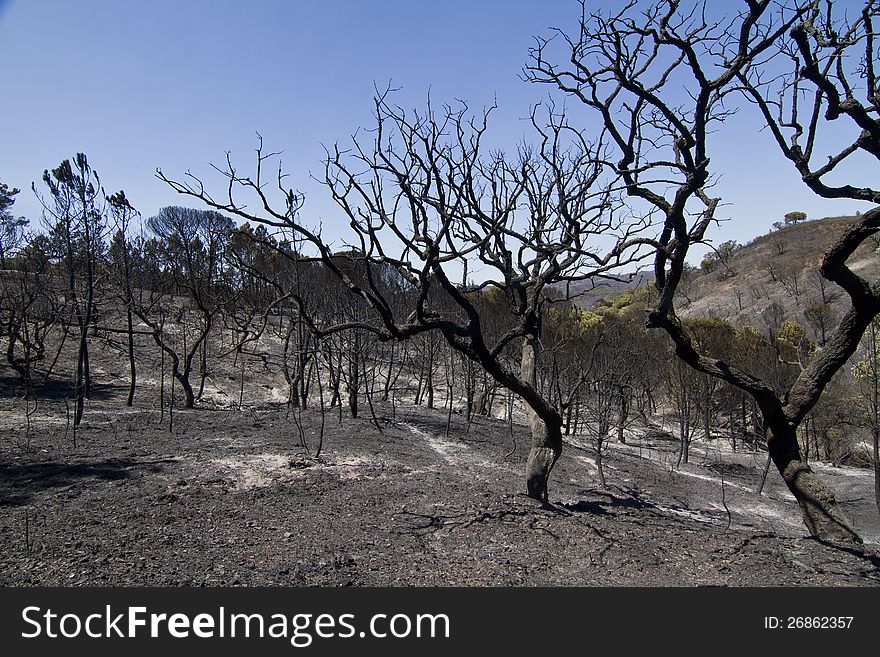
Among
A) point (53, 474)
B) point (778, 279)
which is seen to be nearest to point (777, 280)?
point (778, 279)

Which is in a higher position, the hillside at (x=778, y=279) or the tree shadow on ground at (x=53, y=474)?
the hillside at (x=778, y=279)

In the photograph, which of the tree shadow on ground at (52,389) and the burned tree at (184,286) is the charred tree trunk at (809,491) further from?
the tree shadow on ground at (52,389)

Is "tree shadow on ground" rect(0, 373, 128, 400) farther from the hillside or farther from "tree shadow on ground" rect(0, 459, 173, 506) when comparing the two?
the hillside

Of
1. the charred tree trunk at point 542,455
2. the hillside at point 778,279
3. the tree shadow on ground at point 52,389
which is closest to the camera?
the charred tree trunk at point 542,455

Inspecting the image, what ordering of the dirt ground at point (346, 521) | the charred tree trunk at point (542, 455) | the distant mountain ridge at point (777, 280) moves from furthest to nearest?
the distant mountain ridge at point (777, 280)
the charred tree trunk at point (542, 455)
the dirt ground at point (346, 521)

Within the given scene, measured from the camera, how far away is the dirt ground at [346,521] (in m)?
4.40

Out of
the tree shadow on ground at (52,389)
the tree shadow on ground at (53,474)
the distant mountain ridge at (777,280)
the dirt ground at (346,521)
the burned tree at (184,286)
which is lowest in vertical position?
the dirt ground at (346,521)

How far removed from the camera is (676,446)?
62.7 ft

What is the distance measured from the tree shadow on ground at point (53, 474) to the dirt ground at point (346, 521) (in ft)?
0.11

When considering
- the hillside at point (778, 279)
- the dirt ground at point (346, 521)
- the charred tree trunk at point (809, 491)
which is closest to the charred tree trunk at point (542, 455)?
the dirt ground at point (346, 521)

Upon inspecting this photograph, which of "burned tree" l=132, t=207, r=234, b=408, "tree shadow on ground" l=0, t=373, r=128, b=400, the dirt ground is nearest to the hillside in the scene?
"burned tree" l=132, t=207, r=234, b=408

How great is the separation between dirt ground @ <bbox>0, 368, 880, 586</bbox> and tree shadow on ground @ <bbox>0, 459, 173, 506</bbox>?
0.11 feet

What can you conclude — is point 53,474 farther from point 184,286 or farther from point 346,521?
point 184,286

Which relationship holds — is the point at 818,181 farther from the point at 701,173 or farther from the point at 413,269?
the point at 413,269
